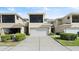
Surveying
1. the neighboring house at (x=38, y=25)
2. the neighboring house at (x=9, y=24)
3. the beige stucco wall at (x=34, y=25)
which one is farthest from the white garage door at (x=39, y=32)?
the neighboring house at (x=9, y=24)

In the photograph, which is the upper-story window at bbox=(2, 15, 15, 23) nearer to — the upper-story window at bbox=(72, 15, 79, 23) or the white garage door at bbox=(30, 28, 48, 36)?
the white garage door at bbox=(30, 28, 48, 36)

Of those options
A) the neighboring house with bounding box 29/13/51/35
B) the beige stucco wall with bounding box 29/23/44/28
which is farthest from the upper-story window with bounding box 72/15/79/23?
the beige stucco wall with bounding box 29/23/44/28

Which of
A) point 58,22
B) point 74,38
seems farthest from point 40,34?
point 74,38

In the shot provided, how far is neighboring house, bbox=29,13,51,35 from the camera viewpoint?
Answer: 37.2 metres

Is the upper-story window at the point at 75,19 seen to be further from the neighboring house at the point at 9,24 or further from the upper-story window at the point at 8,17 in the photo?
the upper-story window at the point at 8,17

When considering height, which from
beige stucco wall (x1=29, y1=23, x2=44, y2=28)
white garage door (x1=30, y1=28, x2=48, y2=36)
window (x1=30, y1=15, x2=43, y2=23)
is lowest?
white garage door (x1=30, y1=28, x2=48, y2=36)

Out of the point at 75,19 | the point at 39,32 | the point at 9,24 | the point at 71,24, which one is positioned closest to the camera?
the point at 71,24

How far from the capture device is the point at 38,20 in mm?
38281

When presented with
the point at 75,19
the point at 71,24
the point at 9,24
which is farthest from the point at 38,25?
the point at 75,19

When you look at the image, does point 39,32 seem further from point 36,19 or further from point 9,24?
point 9,24

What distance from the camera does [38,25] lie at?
37625 mm

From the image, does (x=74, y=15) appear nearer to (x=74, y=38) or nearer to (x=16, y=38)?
(x=74, y=38)

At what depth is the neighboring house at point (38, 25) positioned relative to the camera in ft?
122
